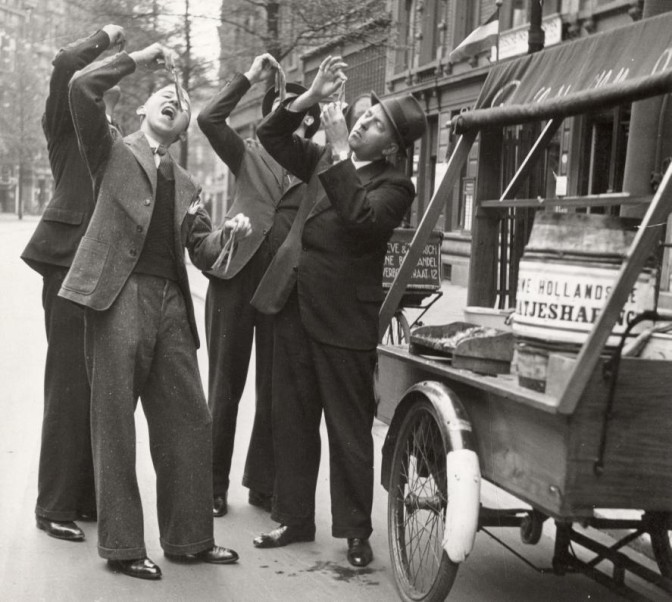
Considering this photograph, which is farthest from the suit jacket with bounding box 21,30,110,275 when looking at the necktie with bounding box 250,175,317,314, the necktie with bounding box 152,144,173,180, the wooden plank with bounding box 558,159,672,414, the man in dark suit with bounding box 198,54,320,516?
the wooden plank with bounding box 558,159,672,414

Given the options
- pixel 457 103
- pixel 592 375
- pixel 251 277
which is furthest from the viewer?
pixel 457 103

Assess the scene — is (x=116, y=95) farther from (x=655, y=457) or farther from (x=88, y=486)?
(x=655, y=457)

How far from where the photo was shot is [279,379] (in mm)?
4980

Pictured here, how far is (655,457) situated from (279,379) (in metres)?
2.05

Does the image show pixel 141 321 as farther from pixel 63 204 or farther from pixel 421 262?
pixel 421 262

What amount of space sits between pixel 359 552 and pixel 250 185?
1.95 metres

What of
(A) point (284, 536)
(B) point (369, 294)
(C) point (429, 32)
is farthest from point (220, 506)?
(C) point (429, 32)

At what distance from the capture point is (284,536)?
496cm

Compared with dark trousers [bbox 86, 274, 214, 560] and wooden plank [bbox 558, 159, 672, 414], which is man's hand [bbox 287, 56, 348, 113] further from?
wooden plank [bbox 558, 159, 672, 414]

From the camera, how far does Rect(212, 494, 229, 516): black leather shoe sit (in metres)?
5.47

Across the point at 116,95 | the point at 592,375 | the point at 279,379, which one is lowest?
the point at 279,379

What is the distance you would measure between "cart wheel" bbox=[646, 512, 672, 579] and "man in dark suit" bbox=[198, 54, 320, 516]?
218cm

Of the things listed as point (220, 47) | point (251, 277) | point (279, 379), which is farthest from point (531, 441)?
point (220, 47)

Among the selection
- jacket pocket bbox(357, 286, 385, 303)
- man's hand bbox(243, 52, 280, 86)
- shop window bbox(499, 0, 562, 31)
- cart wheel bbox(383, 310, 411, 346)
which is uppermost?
shop window bbox(499, 0, 562, 31)
